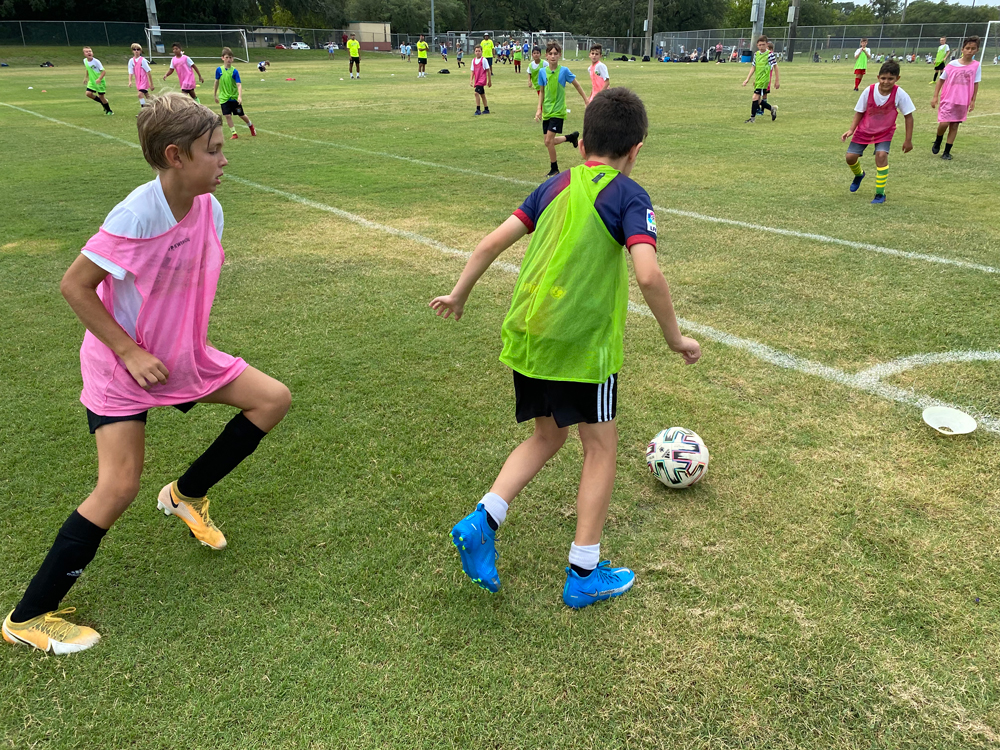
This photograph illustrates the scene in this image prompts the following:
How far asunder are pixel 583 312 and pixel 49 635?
2204 mm

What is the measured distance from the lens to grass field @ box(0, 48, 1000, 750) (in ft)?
7.21

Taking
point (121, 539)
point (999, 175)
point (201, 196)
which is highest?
point (201, 196)

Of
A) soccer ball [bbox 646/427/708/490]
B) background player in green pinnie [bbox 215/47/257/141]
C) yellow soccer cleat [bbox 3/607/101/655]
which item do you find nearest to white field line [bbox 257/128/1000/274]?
soccer ball [bbox 646/427/708/490]

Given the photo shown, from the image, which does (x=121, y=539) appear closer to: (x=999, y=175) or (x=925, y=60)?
(x=999, y=175)

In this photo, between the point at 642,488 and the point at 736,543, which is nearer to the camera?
the point at 736,543

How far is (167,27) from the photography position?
55.8 meters

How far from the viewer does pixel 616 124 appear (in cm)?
239

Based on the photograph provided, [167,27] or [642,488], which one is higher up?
[167,27]

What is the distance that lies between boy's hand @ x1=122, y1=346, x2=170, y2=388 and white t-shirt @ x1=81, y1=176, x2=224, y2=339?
0.14 metres

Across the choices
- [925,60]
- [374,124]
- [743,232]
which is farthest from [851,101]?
[925,60]

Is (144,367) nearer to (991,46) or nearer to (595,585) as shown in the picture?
(595,585)

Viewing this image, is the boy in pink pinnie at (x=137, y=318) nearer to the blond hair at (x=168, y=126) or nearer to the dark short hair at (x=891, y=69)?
the blond hair at (x=168, y=126)

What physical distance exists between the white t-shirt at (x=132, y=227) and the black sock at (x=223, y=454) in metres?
0.55

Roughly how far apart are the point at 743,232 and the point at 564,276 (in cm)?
559
